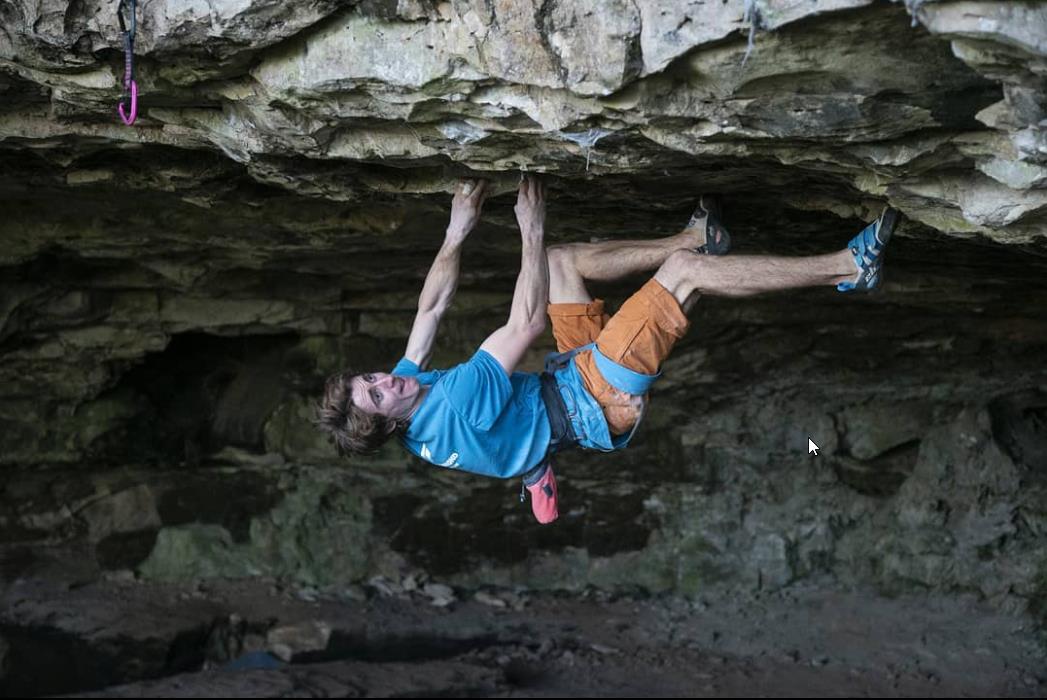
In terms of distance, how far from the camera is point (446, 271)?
434cm

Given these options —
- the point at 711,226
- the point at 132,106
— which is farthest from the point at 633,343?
the point at 132,106

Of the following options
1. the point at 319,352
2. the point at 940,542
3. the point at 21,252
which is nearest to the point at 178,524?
the point at 319,352

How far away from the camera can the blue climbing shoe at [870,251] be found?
12.5ft

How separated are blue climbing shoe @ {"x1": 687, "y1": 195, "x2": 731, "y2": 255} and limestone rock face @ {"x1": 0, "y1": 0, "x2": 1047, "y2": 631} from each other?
74 millimetres

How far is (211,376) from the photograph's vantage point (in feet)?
31.2

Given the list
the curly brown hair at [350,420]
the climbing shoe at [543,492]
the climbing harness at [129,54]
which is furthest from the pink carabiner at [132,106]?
the climbing shoe at [543,492]

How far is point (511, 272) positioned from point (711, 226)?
267 cm

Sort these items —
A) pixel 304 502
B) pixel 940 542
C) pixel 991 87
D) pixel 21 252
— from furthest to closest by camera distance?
pixel 304 502
pixel 940 542
pixel 21 252
pixel 991 87

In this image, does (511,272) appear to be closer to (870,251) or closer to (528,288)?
(528,288)

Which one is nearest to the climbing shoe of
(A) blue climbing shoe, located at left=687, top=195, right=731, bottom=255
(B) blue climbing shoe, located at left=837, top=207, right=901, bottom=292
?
(A) blue climbing shoe, located at left=687, top=195, right=731, bottom=255

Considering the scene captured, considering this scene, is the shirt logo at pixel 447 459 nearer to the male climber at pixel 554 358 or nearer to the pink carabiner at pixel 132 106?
the male climber at pixel 554 358

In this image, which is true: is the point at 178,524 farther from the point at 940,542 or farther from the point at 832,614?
the point at 940,542

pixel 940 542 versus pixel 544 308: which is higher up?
pixel 544 308

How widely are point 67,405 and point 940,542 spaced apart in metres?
6.38
